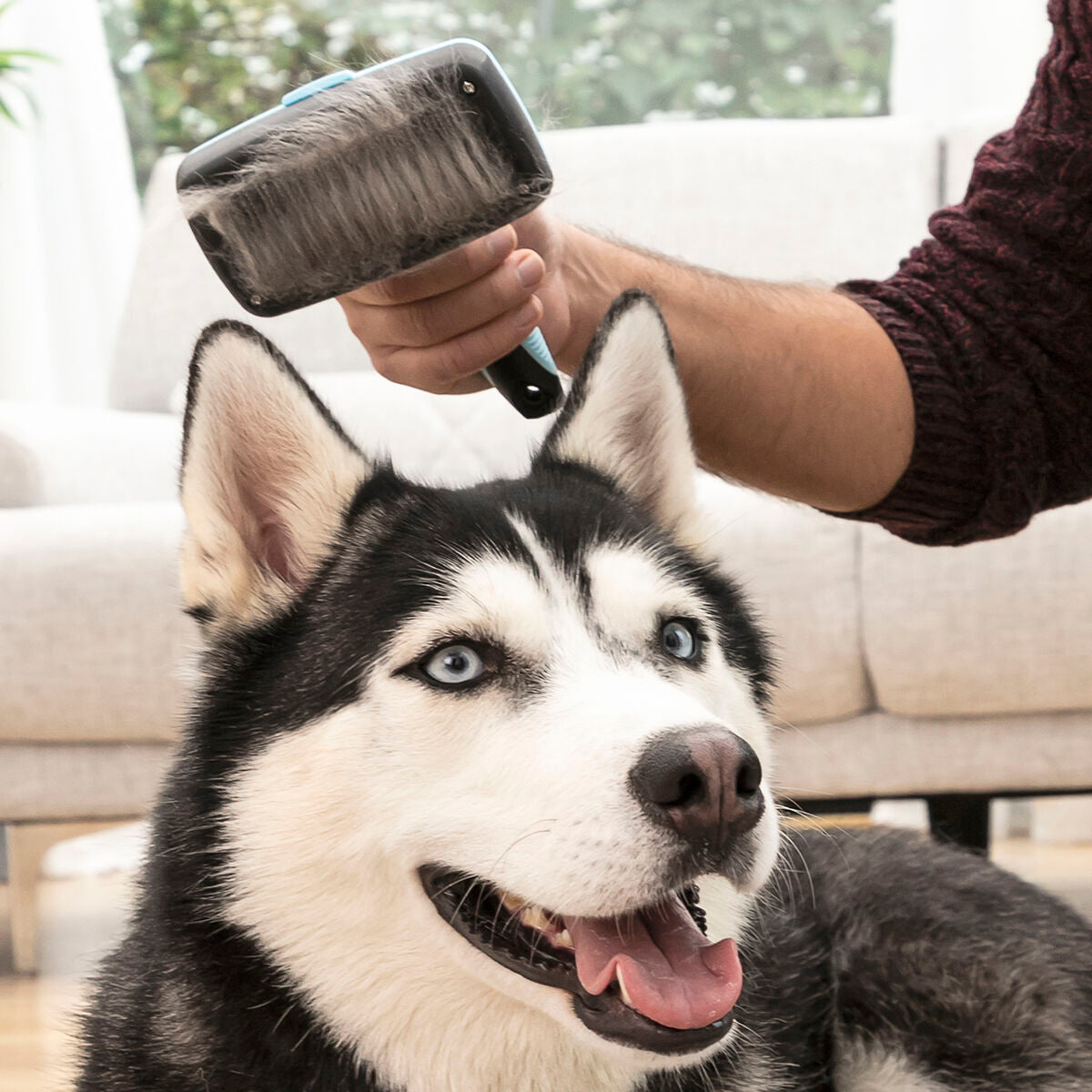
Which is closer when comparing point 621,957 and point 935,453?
point 621,957

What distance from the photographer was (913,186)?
11.9 feet

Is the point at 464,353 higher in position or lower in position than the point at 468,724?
higher

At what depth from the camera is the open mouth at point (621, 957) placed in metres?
1.11

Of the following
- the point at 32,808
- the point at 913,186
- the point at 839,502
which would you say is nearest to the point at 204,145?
the point at 839,502

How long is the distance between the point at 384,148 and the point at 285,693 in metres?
0.53

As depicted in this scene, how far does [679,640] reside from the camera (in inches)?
53.0

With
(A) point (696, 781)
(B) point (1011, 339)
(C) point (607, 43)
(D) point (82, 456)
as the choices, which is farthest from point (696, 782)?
(C) point (607, 43)

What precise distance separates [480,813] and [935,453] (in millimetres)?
882

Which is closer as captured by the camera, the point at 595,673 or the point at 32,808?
the point at 595,673

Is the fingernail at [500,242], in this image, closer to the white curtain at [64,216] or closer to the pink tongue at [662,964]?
the pink tongue at [662,964]

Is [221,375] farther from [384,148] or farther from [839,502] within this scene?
[839,502]

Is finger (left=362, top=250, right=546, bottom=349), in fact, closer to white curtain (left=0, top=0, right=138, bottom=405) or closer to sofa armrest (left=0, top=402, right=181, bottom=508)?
sofa armrest (left=0, top=402, right=181, bottom=508)

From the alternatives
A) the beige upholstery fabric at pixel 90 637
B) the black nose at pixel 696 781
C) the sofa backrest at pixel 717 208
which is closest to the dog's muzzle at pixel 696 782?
the black nose at pixel 696 781

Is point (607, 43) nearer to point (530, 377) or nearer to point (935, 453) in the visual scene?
point (935, 453)
